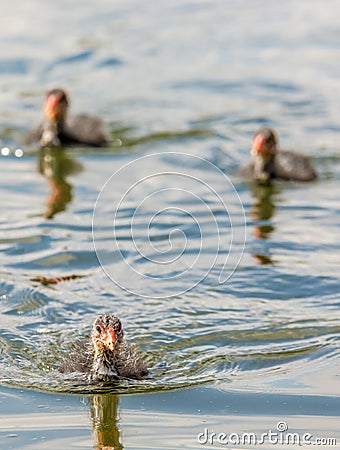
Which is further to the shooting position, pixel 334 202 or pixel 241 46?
pixel 241 46

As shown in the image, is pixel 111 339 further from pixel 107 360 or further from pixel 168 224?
pixel 168 224

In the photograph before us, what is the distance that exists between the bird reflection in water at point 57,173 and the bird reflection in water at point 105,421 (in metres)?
4.05

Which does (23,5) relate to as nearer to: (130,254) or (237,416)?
(130,254)

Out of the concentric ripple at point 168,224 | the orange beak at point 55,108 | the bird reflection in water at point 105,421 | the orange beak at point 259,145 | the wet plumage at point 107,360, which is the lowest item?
the bird reflection in water at point 105,421

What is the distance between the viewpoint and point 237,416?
21.5 feet

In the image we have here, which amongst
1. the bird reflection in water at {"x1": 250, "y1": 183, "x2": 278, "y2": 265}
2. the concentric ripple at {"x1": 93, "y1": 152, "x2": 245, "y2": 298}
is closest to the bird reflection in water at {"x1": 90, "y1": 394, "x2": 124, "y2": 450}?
the concentric ripple at {"x1": 93, "y1": 152, "x2": 245, "y2": 298}

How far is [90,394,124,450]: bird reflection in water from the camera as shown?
625 centimetres

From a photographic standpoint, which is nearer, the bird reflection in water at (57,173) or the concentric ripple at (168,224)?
the concentric ripple at (168,224)

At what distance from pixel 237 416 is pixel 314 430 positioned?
47 centimetres

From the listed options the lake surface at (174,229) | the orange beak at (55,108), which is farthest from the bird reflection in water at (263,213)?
the orange beak at (55,108)

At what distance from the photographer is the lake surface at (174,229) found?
670 cm

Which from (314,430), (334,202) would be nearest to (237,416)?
(314,430)

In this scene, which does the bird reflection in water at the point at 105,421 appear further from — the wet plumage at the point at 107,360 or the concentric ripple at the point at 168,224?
the concentric ripple at the point at 168,224

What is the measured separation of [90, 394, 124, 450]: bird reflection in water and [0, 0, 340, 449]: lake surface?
0.01m
